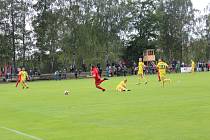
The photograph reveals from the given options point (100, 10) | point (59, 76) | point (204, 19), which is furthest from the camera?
point (204, 19)

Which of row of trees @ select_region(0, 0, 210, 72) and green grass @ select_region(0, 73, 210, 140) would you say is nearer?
green grass @ select_region(0, 73, 210, 140)

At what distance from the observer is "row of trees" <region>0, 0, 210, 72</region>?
76188mm

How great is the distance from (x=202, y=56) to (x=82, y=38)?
39180mm

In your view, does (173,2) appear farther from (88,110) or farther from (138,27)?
(88,110)

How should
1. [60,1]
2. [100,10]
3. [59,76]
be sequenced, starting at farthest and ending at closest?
[100,10] → [60,1] → [59,76]

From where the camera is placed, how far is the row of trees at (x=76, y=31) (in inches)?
3000

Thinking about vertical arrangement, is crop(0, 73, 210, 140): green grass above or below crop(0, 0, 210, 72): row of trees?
below

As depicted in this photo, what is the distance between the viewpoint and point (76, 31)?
78.2 metres

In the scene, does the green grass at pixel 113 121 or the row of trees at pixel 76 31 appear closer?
the green grass at pixel 113 121

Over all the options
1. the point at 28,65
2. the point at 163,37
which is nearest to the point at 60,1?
the point at 28,65

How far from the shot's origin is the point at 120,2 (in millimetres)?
87812

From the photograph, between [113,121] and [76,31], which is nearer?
[113,121]

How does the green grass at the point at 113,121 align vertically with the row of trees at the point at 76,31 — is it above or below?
below

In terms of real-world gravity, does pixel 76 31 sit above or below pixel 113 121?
above
